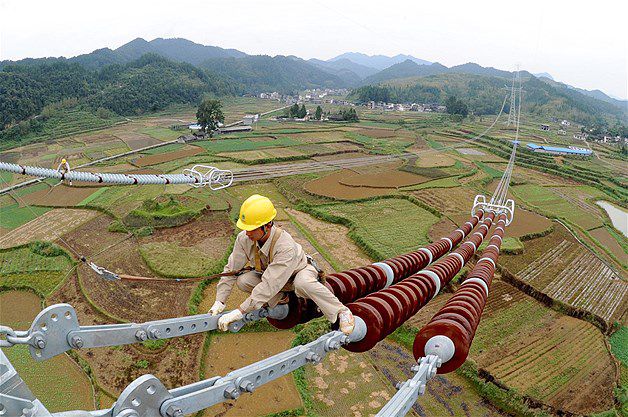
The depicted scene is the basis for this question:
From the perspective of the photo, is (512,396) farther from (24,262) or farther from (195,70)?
(195,70)

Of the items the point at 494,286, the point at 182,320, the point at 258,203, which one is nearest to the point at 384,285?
the point at 258,203

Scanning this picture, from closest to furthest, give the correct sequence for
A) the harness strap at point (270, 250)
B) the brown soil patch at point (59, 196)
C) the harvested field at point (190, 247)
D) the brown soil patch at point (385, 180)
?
the harness strap at point (270, 250) → the harvested field at point (190, 247) → the brown soil patch at point (59, 196) → the brown soil patch at point (385, 180)

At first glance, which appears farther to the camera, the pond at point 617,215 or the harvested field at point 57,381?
the pond at point 617,215

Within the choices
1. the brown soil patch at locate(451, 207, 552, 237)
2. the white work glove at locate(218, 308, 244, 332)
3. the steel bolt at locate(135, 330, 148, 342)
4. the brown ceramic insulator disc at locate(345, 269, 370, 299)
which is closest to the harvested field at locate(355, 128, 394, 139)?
the brown soil patch at locate(451, 207, 552, 237)

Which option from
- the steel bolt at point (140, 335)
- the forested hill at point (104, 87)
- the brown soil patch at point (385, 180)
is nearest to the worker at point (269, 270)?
the steel bolt at point (140, 335)

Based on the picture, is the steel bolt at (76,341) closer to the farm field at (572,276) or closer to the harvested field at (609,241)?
the farm field at (572,276)

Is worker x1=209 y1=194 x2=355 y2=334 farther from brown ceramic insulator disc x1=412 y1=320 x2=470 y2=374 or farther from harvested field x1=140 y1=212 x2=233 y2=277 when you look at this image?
harvested field x1=140 y1=212 x2=233 y2=277

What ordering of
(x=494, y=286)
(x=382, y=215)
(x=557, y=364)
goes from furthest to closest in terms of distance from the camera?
(x=382, y=215)
(x=494, y=286)
(x=557, y=364)

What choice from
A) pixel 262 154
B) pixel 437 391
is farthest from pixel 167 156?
pixel 437 391

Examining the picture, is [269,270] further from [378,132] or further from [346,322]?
[378,132]
